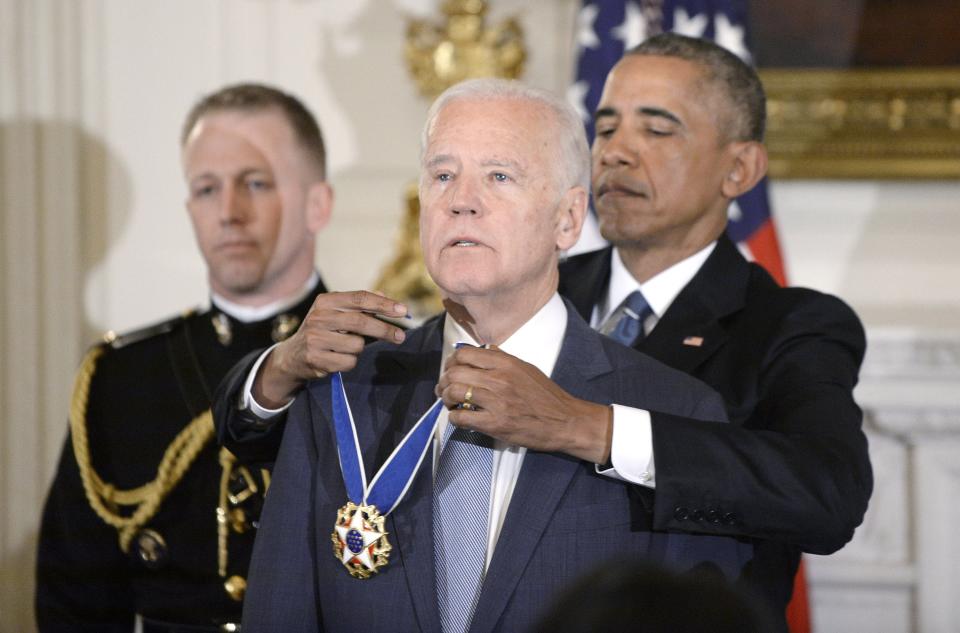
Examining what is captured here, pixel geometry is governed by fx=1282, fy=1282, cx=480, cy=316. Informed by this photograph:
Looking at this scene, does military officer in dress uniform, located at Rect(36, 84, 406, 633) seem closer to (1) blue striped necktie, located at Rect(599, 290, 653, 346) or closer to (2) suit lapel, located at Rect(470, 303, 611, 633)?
(1) blue striped necktie, located at Rect(599, 290, 653, 346)

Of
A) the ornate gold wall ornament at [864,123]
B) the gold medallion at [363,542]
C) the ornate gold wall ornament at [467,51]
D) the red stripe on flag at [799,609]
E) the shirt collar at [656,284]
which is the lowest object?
the red stripe on flag at [799,609]

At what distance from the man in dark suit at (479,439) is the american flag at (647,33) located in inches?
75.1

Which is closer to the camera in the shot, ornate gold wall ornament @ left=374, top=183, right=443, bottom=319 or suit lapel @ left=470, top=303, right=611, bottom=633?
suit lapel @ left=470, top=303, right=611, bottom=633

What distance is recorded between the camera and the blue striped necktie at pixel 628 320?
254cm

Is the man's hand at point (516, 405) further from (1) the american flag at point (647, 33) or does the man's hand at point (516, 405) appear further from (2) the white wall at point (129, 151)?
(2) the white wall at point (129, 151)

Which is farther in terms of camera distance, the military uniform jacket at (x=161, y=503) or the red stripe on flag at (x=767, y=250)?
the red stripe on flag at (x=767, y=250)

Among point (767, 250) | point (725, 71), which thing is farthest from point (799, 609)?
point (725, 71)

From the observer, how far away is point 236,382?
2.17 meters

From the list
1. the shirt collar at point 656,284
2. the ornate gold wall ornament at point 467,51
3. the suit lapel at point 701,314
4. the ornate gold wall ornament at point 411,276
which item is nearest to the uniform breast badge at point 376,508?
the suit lapel at point 701,314

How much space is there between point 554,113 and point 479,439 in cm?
51

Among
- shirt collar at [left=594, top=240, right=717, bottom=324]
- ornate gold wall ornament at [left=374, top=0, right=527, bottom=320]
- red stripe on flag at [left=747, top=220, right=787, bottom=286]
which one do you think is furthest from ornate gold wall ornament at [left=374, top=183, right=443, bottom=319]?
shirt collar at [left=594, top=240, right=717, bottom=324]

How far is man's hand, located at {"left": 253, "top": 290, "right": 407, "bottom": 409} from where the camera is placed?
188 centimetres

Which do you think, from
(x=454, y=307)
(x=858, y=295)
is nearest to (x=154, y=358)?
(x=454, y=307)

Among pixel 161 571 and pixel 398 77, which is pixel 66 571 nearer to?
pixel 161 571
